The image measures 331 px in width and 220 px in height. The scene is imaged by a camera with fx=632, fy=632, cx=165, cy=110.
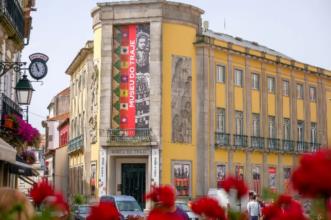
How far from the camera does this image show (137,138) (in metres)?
37.2

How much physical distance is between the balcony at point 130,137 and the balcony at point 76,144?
7.76 meters

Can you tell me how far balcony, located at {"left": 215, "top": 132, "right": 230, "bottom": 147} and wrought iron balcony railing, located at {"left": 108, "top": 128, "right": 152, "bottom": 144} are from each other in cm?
502

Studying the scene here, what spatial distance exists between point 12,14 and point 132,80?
18.7 metres

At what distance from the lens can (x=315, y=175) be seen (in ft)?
5.27

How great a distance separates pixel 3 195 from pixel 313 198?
Result: 1403 mm

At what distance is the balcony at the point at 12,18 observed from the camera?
17.6m

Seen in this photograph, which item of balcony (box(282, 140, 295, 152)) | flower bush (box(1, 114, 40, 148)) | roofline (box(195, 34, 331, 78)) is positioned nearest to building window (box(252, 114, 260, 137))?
balcony (box(282, 140, 295, 152))

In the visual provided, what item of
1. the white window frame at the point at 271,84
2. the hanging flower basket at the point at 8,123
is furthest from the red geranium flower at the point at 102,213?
the white window frame at the point at 271,84

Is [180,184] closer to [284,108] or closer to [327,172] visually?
[284,108]

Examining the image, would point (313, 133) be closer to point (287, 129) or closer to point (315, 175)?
point (287, 129)

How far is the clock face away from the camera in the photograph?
1834 centimetres

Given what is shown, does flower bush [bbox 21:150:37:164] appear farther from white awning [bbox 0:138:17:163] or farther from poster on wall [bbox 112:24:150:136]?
poster on wall [bbox 112:24:150:136]

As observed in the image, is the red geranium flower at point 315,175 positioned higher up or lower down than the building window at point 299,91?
lower down

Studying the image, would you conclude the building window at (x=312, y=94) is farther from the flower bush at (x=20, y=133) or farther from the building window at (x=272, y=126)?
the flower bush at (x=20, y=133)
